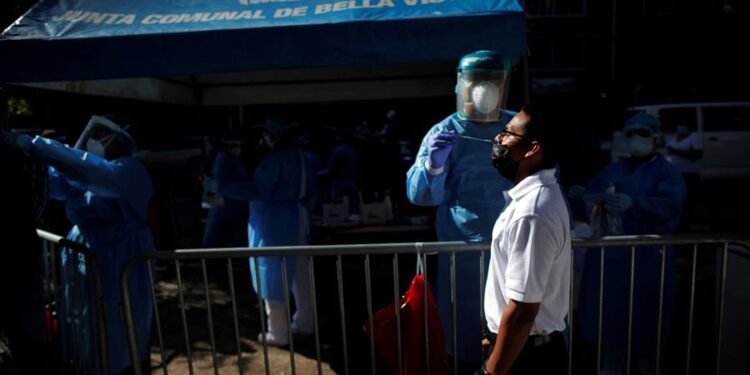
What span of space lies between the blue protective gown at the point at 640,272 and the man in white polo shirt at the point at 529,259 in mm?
1555

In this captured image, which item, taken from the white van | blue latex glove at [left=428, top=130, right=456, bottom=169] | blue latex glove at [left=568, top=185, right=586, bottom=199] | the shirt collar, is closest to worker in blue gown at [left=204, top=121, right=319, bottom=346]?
blue latex glove at [left=428, top=130, right=456, bottom=169]

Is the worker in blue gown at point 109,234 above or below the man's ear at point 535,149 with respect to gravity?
below

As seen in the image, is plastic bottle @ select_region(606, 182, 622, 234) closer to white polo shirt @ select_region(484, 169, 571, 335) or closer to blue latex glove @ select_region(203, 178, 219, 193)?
white polo shirt @ select_region(484, 169, 571, 335)

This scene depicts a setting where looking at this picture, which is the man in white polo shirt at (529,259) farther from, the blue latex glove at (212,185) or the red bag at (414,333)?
the blue latex glove at (212,185)

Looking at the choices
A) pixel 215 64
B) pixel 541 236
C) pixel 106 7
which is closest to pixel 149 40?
pixel 215 64

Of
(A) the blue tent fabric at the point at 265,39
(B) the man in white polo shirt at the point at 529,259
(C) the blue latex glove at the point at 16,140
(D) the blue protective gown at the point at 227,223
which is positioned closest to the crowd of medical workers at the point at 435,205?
(C) the blue latex glove at the point at 16,140

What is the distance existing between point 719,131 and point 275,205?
34.1 feet

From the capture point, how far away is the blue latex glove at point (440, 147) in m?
2.50

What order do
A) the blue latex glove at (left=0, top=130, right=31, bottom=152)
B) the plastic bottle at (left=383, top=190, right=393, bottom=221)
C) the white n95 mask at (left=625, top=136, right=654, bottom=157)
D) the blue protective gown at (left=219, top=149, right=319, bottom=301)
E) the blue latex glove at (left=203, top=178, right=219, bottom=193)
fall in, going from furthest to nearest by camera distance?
the plastic bottle at (left=383, top=190, right=393, bottom=221), the blue latex glove at (left=203, top=178, right=219, bottom=193), the blue protective gown at (left=219, top=149, right=319, bottom=301), the white n95 mask at (left=625, top=136, right=654, bottom=157), the blue latex glove at (left=0, top=130, right=31, bottom=152)

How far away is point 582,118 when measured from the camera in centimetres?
1720

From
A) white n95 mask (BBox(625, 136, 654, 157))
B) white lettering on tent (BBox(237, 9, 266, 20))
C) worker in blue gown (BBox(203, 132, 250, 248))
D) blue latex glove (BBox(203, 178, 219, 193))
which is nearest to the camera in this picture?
white lettering on tent (BBox(237, 9, 266, 20))

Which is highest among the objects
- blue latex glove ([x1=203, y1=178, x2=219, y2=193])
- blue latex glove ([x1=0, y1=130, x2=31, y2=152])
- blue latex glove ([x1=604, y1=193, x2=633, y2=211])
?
blue latex glove ([x1=0, y1=130, x2=31, y2=152])

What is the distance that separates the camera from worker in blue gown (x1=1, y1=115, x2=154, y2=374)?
3.06 metres

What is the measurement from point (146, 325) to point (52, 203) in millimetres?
3509
